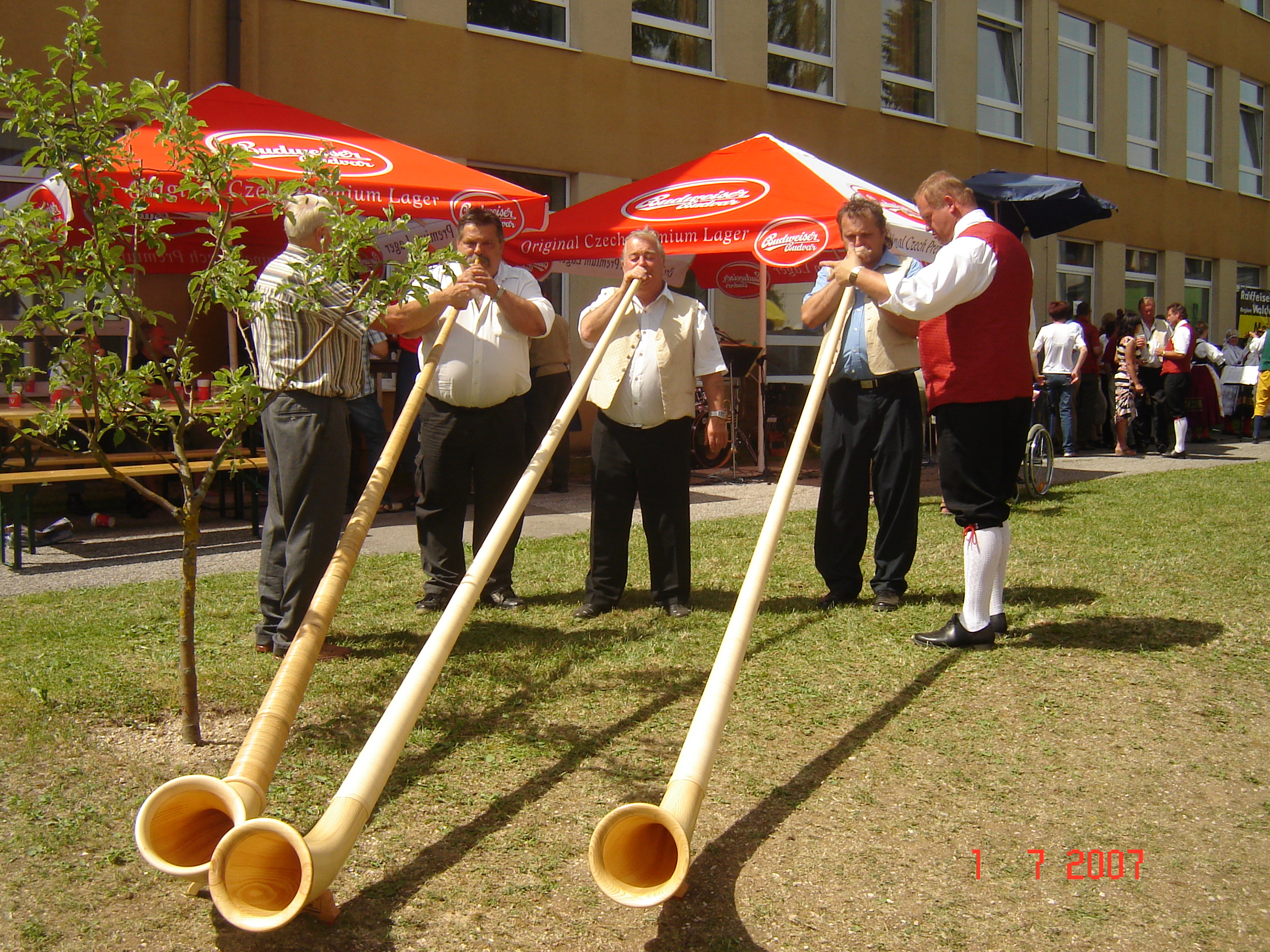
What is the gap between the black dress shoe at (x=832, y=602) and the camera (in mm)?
5590

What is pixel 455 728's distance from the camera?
3.83 m

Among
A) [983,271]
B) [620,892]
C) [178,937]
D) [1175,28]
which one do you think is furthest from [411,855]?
[1175,28]

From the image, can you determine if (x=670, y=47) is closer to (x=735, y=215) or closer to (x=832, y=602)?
(x=735, y=215)

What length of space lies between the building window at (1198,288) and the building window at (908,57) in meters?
8.36

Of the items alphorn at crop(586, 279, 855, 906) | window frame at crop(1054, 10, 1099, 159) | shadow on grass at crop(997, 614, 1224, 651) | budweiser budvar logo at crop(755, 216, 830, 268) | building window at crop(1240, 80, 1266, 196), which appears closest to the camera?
alphorn at crop(586, 279, 855, 906)

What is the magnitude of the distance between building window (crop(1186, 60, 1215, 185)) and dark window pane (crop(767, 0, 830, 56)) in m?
10.2

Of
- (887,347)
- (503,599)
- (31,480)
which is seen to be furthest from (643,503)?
(31,480)

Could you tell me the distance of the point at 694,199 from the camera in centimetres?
934

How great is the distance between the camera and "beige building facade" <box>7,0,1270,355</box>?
413 inches

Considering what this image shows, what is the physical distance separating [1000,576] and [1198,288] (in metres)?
20.1

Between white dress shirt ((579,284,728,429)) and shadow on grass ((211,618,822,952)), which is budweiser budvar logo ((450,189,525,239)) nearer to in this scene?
white dress shirt ((579,284,728,429))

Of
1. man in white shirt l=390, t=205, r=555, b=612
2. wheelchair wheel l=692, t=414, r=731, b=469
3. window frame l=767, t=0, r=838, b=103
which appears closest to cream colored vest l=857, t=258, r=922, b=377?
man in white shirt l=390, t=205, r=555, b=612
